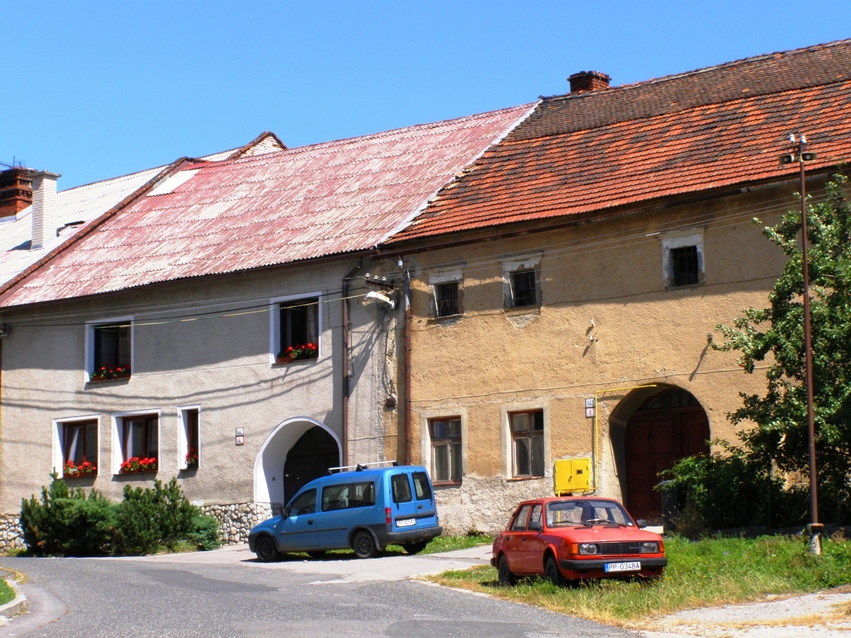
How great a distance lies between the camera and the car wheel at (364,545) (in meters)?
21.9

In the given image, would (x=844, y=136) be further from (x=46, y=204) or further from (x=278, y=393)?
(x=46, y=204)

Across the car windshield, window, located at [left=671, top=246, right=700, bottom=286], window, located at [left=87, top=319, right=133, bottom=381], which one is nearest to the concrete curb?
the car windshield

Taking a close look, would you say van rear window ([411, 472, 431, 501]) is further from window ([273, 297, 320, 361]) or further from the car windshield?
the car windshield

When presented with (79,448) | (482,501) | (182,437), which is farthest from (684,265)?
(79,448)

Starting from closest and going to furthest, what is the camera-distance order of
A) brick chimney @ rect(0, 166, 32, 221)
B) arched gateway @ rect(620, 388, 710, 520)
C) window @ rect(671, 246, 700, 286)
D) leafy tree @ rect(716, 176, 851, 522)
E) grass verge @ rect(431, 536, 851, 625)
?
grass verge @ rect(431, 536, 851, 625) → leafy tree @ rect(716, 176, 851, 522) → window @ rect(671, 246, 700, 286) → arched gateway @ rect(620, 388, 710, 520) → brick chimney @ rect(0, 166, 32, 221)

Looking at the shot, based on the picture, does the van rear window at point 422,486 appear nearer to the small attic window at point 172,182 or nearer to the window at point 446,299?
the window at point 446,299

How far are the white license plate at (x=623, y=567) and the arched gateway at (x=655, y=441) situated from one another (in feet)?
26.6

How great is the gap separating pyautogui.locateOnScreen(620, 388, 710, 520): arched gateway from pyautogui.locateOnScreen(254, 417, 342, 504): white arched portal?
6.74 meters

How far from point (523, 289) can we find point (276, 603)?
10.8 metres

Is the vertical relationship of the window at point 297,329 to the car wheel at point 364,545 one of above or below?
above

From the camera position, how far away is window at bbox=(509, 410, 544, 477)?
24.2m

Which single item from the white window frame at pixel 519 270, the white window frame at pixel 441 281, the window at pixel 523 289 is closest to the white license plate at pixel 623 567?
the white window frame at pixel 519 270

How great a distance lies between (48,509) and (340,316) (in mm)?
7619

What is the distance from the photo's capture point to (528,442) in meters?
24.3
